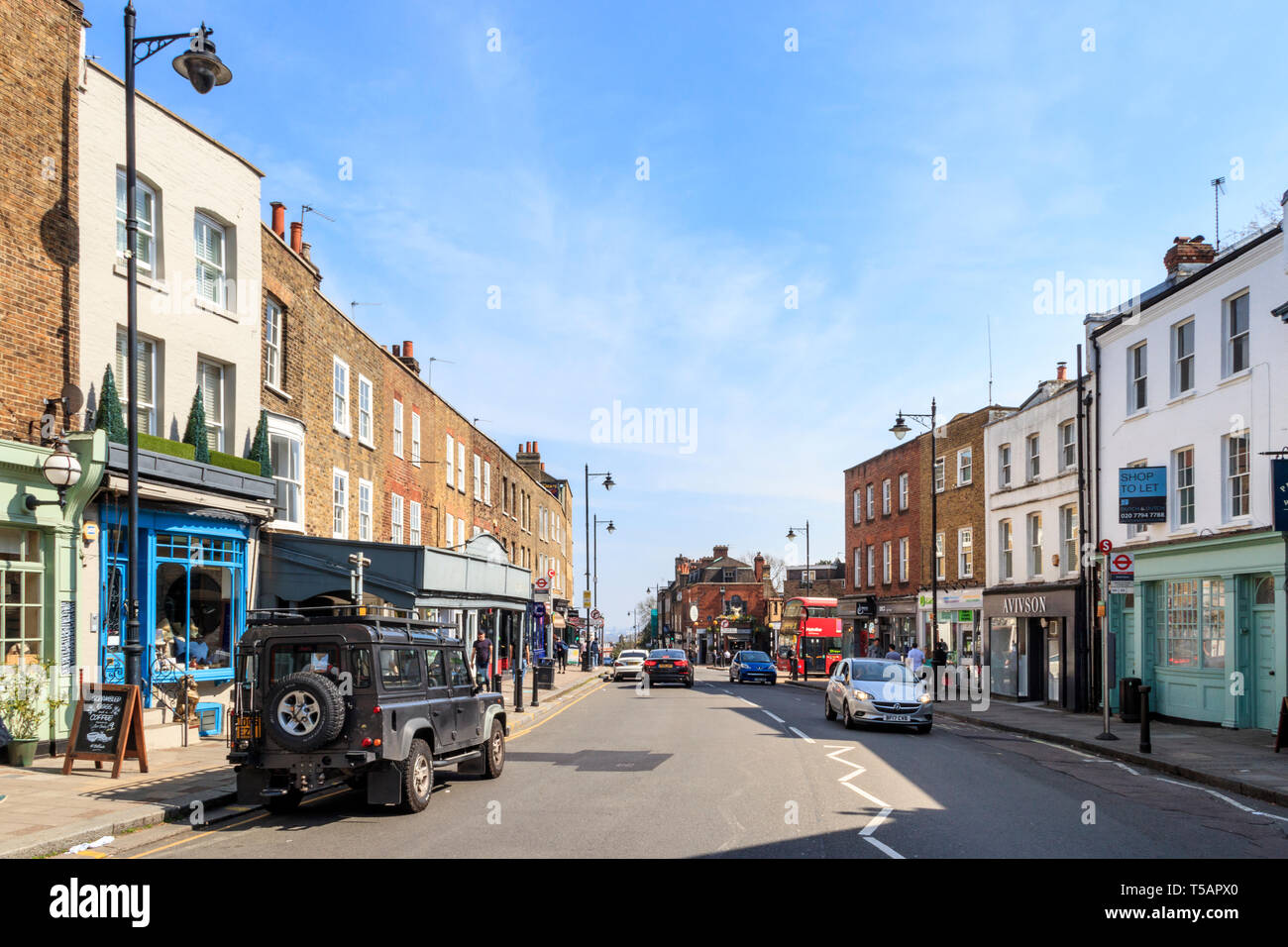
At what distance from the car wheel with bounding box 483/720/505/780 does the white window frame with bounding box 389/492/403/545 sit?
16.5 metres

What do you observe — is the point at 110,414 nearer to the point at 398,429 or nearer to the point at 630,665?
the point at 398,429

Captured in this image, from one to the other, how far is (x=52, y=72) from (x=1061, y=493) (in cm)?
2513

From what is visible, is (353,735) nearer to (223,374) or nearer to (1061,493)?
(223,374)

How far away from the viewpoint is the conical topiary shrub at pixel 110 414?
15.9 metres

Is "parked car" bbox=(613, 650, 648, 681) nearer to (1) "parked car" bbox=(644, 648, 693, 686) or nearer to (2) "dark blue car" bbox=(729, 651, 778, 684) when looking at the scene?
(1) "parked car" bbox=(644, 648, 693, 686)

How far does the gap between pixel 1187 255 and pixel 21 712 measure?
2660 centimetres

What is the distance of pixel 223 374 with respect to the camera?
20.2 meters

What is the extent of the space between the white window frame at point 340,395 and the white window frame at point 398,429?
4.05 metres

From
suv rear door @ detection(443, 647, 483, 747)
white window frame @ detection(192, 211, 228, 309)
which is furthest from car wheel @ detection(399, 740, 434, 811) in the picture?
white window frame @ detection(192, 211, 228, 309)

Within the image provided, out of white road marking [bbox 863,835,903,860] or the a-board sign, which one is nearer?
white road marking [bbox 863,835,903,860]

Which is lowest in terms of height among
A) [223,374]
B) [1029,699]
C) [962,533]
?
[1029,699]

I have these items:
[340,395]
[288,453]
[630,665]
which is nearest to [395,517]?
→ [340,395]

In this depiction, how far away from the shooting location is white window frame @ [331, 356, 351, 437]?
997 inches

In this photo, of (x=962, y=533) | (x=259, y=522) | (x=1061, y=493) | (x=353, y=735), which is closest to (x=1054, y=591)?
(x=1061, y=493)
